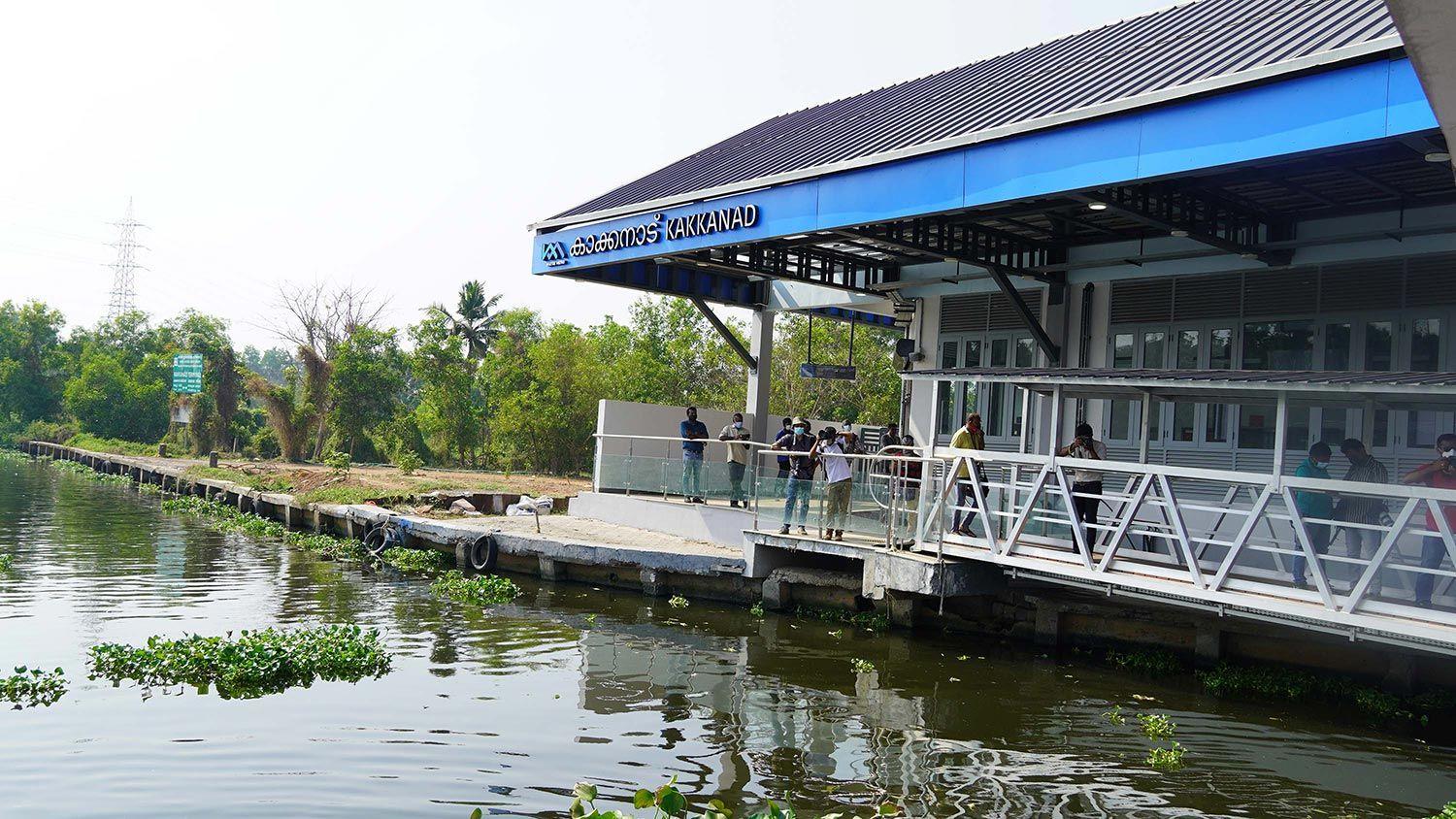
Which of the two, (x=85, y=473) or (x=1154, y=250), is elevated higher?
(x=1154, y=250)

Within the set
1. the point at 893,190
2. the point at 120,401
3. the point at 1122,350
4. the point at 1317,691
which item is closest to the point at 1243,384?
the point at 1317,691

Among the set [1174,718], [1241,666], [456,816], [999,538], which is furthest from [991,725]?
[456,816]

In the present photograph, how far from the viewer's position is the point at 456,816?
24.3ft

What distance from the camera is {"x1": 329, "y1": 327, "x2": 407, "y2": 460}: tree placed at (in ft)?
148

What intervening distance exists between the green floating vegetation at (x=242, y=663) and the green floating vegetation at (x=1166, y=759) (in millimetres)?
7818

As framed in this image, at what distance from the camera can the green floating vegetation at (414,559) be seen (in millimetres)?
20109

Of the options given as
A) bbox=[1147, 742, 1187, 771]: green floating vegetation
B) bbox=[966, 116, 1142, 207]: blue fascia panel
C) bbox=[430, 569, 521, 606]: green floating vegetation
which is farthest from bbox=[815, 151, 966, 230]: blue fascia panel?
bbox=[430, 569, 521, 606]: green floating vegetation

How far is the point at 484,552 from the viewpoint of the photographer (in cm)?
1934

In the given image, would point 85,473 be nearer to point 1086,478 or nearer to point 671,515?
point 671,515

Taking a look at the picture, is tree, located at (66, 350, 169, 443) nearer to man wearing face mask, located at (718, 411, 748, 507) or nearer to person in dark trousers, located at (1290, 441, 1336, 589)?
man wearing face mask, located at (718, 411, 748, 507)

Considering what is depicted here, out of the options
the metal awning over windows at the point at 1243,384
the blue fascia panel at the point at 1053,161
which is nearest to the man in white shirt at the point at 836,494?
the metal awning over windows at the point at 1243,384

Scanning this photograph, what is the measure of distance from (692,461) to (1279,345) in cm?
961

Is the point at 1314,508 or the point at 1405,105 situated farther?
the point at 1314,508

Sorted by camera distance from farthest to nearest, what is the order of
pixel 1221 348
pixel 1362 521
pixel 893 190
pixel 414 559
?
pixel 414 559 → pixel 1221 348 → pixel 893 190 → pixel 1362 521
